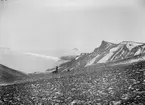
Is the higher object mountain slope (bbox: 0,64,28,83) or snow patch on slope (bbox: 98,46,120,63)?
snow patch on slope (bbox: 98,46,120,63)

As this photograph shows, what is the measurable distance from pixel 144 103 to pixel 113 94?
2.86 meters

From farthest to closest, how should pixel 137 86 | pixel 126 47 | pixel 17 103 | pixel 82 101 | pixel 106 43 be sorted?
pixel 106 43 < pixel 126 47 < pixel 17 103 < pixel 137 86 < pixel 82 101

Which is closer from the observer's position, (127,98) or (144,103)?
(144,103)

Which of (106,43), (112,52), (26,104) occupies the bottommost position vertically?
(26,104)

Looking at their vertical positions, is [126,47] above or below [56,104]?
above

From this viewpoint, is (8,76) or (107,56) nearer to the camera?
(8,76)

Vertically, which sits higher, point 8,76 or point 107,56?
point 107,56

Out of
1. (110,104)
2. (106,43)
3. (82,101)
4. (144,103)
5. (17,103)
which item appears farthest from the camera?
(106,43)

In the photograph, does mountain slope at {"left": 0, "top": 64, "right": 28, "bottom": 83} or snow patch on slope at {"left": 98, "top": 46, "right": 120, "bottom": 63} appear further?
snow patch on slope at {"left": 98, "top": 46, "right": 120, "bottom": 63}

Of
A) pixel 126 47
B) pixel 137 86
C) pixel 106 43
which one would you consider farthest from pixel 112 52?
pixel 137 86

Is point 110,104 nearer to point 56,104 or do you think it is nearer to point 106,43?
point 56,104

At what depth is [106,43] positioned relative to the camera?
484 ft

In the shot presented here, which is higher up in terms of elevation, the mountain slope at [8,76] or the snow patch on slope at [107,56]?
the snow patch on slope at [107,56]

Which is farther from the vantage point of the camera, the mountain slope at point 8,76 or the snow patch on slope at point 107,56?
the snow patch on slope at point 107,56
